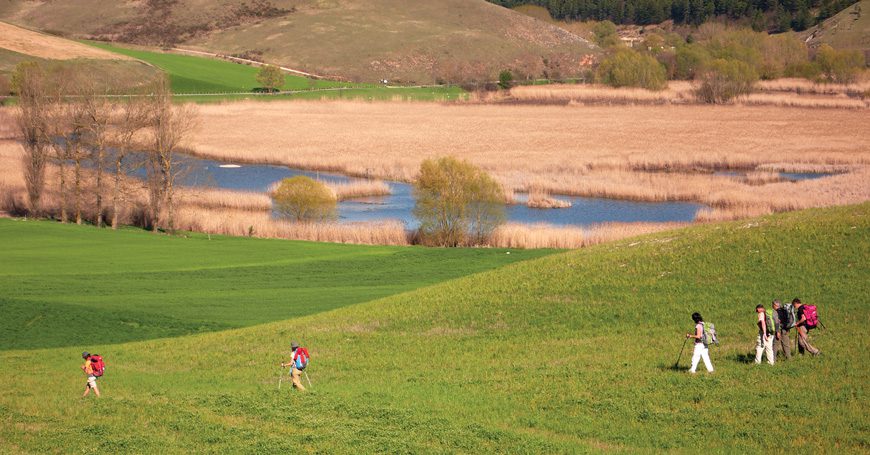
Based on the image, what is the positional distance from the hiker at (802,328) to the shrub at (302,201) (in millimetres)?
41392

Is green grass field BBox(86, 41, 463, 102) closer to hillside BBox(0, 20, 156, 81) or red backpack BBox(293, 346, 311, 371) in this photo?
hillside BBox(0, 20, 156, 81)

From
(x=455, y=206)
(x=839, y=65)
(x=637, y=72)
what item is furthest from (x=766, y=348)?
(x=839, y=65)

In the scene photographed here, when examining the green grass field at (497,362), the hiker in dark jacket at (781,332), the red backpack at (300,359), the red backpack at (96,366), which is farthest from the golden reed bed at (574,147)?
the red backpack at (96,366)

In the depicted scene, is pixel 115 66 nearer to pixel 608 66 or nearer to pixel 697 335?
pixel 608 66

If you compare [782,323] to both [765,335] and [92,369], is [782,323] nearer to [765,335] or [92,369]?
[765,335]

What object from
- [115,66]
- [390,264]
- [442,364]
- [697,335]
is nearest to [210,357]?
[442,364]

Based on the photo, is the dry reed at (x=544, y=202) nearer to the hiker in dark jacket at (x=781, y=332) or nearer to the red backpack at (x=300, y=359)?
the hiker in dark jacket at (x=781, y=332)

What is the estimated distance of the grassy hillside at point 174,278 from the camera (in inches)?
1508

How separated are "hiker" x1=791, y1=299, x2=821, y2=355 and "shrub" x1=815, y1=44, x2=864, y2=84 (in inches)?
6047

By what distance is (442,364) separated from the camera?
97.6 ft

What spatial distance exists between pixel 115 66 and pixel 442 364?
145 m

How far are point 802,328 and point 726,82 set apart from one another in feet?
419

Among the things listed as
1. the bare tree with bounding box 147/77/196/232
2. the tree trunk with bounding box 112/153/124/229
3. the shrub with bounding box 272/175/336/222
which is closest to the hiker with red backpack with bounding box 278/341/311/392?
the bare tree with bounding box 147/77/196/232

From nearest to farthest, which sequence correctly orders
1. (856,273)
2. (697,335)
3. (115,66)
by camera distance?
1. (697,335)
2. (856,273)
3. (115,66)
